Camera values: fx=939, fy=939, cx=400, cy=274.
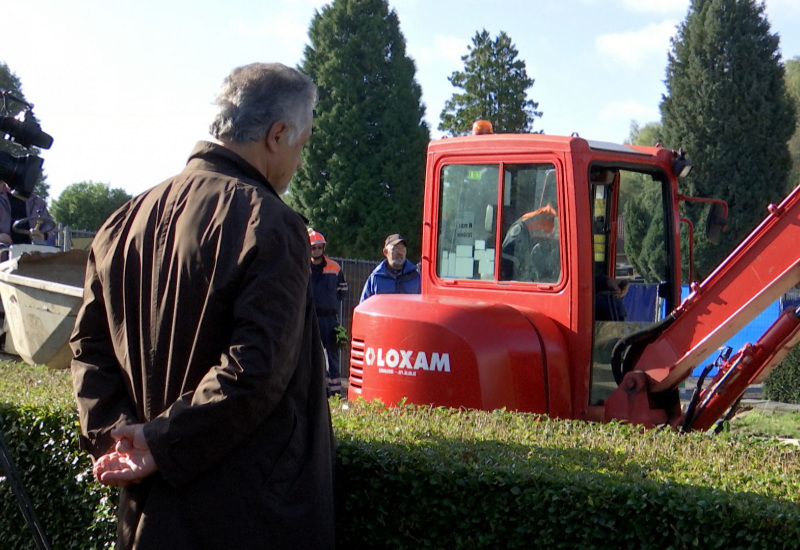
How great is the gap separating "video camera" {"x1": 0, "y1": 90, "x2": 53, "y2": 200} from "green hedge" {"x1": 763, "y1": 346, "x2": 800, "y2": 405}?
34.9 feet

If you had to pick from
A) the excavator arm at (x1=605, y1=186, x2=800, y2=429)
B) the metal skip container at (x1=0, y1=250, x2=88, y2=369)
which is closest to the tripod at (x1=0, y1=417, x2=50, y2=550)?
the excavator arm at (x1=605, y1=186, x2=800, y2=429)

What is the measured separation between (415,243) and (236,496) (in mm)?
26587

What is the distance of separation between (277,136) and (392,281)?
7.46m

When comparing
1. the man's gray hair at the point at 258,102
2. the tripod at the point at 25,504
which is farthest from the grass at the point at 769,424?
the man's gray hair at the point at 258,102

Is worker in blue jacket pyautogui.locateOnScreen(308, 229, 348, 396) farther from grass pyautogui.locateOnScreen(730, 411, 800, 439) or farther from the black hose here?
the black hose

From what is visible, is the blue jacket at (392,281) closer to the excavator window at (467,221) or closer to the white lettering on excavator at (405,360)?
the excavator window at (467,221)

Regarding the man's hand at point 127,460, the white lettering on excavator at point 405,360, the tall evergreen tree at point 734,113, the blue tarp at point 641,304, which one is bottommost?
the white lettering on excavator at point 405,360

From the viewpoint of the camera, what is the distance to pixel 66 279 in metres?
8.15

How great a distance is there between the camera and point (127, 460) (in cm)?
236

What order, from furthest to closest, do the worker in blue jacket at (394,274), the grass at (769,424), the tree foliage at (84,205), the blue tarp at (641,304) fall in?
the tree foliage at (84,205)
the worker in blue jacket at (394,274)
the grass at (769,424)
the blue tarp at (641,304)

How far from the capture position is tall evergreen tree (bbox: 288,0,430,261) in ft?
92.9

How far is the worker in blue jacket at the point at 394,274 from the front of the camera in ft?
32.4

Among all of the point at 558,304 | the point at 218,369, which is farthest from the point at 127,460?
the point at 558,304

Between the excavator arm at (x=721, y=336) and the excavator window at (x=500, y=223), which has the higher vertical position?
the excavator window at (x=500, y=223)
